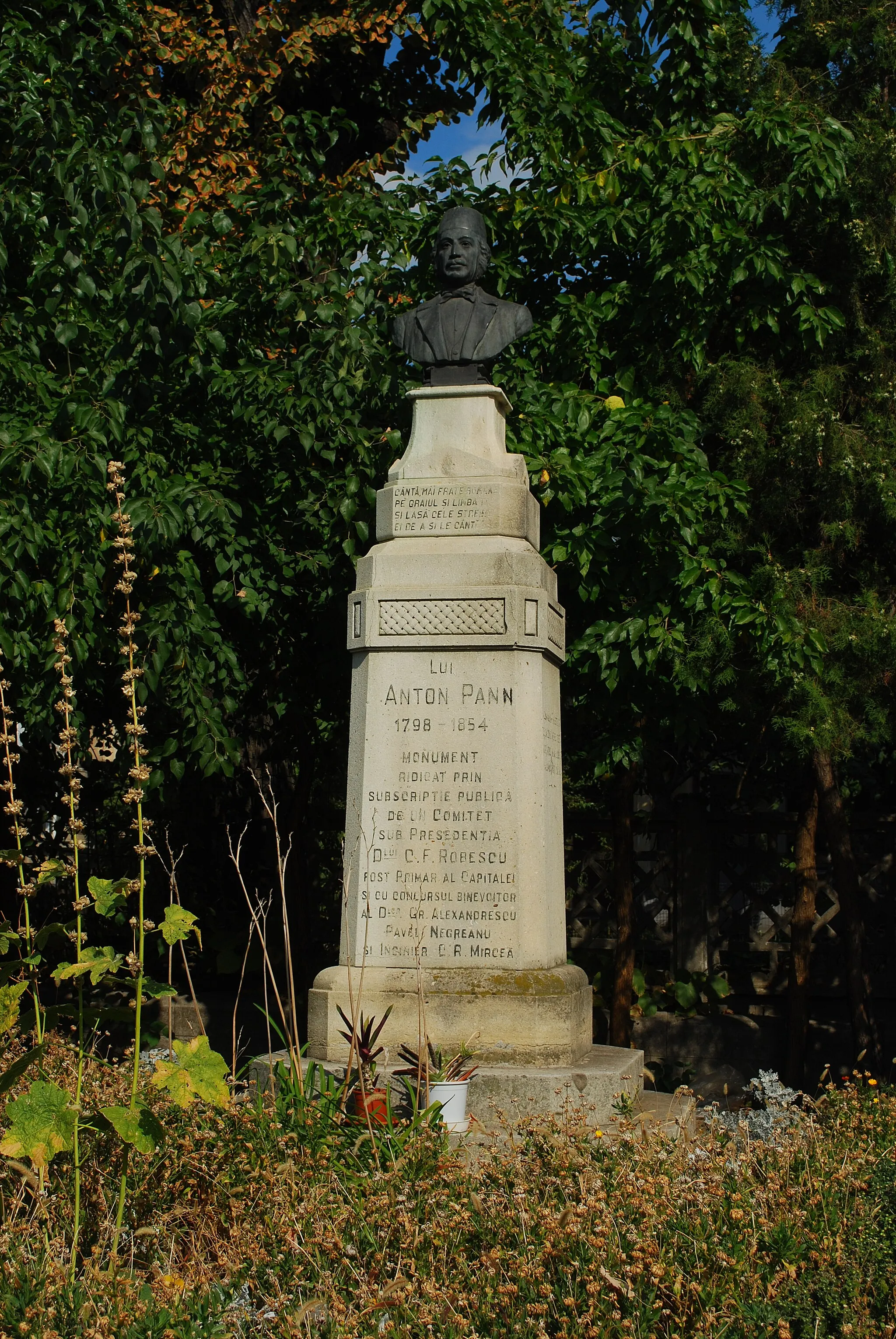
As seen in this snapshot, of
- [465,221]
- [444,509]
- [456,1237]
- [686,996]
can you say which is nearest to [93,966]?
[456,1237]

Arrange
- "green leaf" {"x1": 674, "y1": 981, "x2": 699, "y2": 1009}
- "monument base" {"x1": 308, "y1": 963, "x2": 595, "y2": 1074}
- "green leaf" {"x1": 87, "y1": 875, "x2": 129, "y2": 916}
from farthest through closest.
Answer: "green leaf" {"x1": 674, "y1": 981, "x2": 699, "y2": 1009} → "monument base" {"x1": 308, "y1": 963, "x2": 595, "y2": 1074} → "green leaf" {"x1": 87, "y1": 875, "x2": 129, "y2": 916}

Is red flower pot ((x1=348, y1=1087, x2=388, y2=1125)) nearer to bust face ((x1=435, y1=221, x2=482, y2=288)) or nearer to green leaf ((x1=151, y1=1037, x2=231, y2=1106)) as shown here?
green leaf ((x1=151, y1=1037, x2=231, y2=1106))

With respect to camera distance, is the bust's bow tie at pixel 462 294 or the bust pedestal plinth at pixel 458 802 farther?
the bust's bow tie at pixel 462 294

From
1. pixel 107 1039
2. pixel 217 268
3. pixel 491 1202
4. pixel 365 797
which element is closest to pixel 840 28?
pixel 217 268

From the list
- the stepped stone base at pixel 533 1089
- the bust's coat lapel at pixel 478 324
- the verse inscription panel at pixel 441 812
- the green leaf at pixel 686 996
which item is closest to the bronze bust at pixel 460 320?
the bust's coat lapel at pixel 478 324

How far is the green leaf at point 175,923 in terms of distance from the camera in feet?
12.6

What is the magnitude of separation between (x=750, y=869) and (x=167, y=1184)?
631 centimetres

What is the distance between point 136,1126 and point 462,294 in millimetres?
4636

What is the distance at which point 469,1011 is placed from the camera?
18.7 ft

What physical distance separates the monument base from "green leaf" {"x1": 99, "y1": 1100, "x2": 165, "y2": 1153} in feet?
6.54

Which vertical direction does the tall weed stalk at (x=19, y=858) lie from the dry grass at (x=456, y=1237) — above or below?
above

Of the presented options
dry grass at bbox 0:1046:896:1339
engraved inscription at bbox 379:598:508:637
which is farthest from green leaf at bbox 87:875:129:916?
engraved inscription at bbox 379:598:508:637

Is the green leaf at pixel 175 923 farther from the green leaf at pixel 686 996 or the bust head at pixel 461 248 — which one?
the green leaf at pixel 686 996

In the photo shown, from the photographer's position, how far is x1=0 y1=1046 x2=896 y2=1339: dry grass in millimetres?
3027
